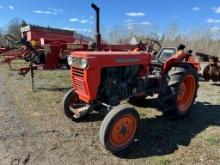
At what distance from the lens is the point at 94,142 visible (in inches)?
160

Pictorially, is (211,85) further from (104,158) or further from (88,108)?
A: (104,158)

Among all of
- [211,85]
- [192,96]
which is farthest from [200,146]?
[211,85]

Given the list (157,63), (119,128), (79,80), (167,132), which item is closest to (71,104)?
(79,80)

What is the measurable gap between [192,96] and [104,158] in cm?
266

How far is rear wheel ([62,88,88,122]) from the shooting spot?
476cm

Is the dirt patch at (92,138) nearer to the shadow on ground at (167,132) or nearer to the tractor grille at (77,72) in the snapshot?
the shadow on ground at (167,132)

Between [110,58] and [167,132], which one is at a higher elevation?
[110,58]

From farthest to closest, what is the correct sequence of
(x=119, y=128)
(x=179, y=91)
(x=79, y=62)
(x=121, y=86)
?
(x=179, y=91)
(x=121, y=86)
(x=79, y=62)
(x=119, y=128)

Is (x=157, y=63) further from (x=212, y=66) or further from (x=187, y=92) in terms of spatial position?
(x=212, y=66)

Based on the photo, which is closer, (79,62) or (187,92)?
(79,62)

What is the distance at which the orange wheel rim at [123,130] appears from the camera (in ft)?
12.2

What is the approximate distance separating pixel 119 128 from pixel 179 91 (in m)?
1.80

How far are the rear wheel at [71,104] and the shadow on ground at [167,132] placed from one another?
45.4 inches

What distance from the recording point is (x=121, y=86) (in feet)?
14.4
